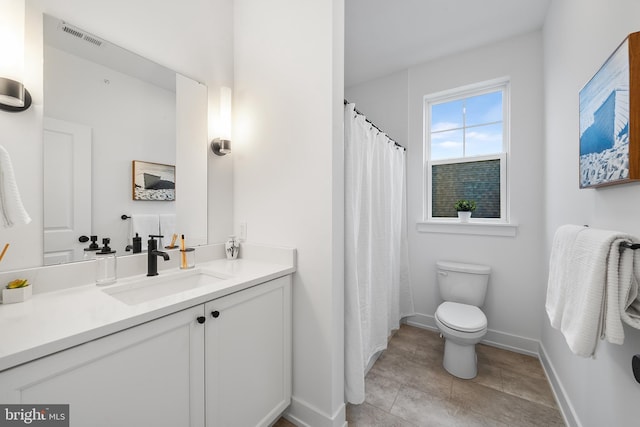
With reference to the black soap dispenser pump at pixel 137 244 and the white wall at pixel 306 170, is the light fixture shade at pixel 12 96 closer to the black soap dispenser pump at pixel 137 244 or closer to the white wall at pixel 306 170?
the black soap dispenser pump at pixel 137 244

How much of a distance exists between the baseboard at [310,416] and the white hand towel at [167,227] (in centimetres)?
116

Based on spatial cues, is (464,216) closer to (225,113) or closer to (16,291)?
(225,113)

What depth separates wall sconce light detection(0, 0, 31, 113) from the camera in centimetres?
93

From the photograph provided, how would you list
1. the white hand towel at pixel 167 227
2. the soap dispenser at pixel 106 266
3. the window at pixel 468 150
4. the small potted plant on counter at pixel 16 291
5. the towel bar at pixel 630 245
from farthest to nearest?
the window at pixel 468 150 → the white hand towel at pixel 167 227 → the soap dispenser at pixel 106 266 → the small potted plant on counter at pixel 16 291 → the towel bar at pixel 630 245

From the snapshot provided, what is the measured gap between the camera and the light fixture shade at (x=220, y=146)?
1.62 m

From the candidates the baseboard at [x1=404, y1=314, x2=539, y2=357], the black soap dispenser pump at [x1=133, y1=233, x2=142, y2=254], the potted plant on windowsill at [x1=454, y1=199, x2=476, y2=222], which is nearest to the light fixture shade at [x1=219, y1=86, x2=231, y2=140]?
the black soap dispenser pump at [x1=133, y1=233, x2=142, y2=254]

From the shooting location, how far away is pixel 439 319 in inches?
75.2

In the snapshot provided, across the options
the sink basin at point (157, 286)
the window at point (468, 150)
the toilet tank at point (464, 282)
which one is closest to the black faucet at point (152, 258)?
the sink basin at point (157, 286)

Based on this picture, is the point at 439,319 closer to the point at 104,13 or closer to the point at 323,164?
the point at 323,164

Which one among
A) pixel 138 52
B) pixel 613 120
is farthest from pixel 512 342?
pixel 138 52

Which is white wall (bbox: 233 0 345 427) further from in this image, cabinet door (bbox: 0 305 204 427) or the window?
the window

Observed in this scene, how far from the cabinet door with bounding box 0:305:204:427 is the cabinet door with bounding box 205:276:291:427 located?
6 cm

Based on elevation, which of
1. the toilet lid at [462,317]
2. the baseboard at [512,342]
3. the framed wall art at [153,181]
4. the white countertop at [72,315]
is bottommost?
the baseboard at [512,342]

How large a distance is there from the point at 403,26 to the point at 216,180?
1.92m
